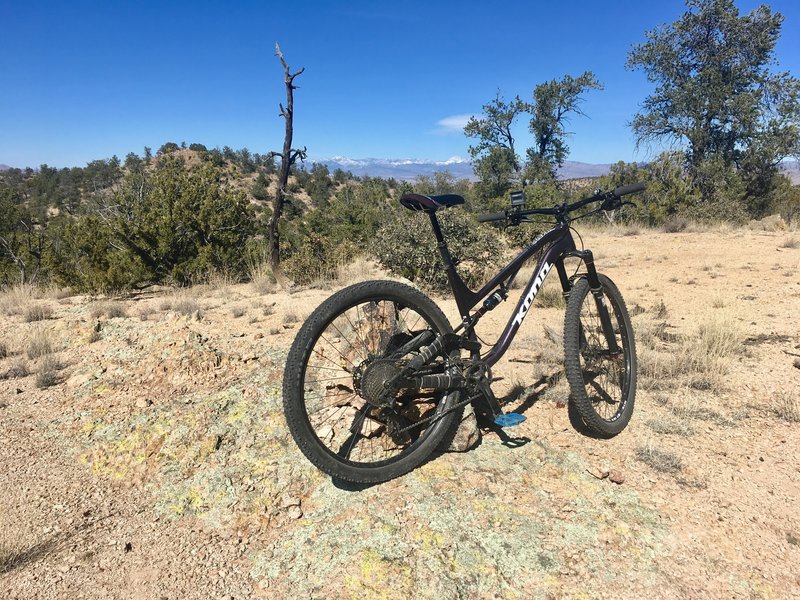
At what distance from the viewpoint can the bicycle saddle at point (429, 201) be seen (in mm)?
2627

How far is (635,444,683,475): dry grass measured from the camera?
2707 millimetres

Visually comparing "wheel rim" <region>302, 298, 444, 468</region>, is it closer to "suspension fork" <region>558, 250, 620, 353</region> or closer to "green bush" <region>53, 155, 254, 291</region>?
"suspension fork" <region>558, 250, 620, 353</region>

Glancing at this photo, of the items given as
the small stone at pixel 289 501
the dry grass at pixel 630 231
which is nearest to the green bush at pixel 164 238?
the small stone at pixel 289 501

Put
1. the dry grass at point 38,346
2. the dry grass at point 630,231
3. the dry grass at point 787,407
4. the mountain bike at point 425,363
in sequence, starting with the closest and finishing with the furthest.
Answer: the mountain bike at point 425,363, the dry grass at point 787,407, the dry grass at point 38,346, the dry grass at point 630,231

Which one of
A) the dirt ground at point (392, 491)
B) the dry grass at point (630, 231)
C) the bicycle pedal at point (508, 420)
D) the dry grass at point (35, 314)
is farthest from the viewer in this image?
the dry grass at point (630, 231)

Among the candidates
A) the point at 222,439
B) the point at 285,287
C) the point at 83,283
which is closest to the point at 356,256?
the point at 285,287

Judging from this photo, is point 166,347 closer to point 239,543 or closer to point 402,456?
point 239,543

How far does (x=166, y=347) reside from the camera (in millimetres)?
4195

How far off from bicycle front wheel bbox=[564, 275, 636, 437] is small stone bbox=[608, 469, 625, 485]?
33cm

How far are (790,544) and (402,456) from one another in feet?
6.29

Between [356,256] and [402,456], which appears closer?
[402,456]

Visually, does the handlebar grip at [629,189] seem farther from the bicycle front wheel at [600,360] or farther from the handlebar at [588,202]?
the bicycle front wheel at [600,360]

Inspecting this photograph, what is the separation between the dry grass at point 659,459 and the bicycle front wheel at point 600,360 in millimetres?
210

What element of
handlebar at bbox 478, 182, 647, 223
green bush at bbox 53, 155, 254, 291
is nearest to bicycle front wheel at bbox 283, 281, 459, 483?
handlebar at bbox 478, 182, 647, 223
